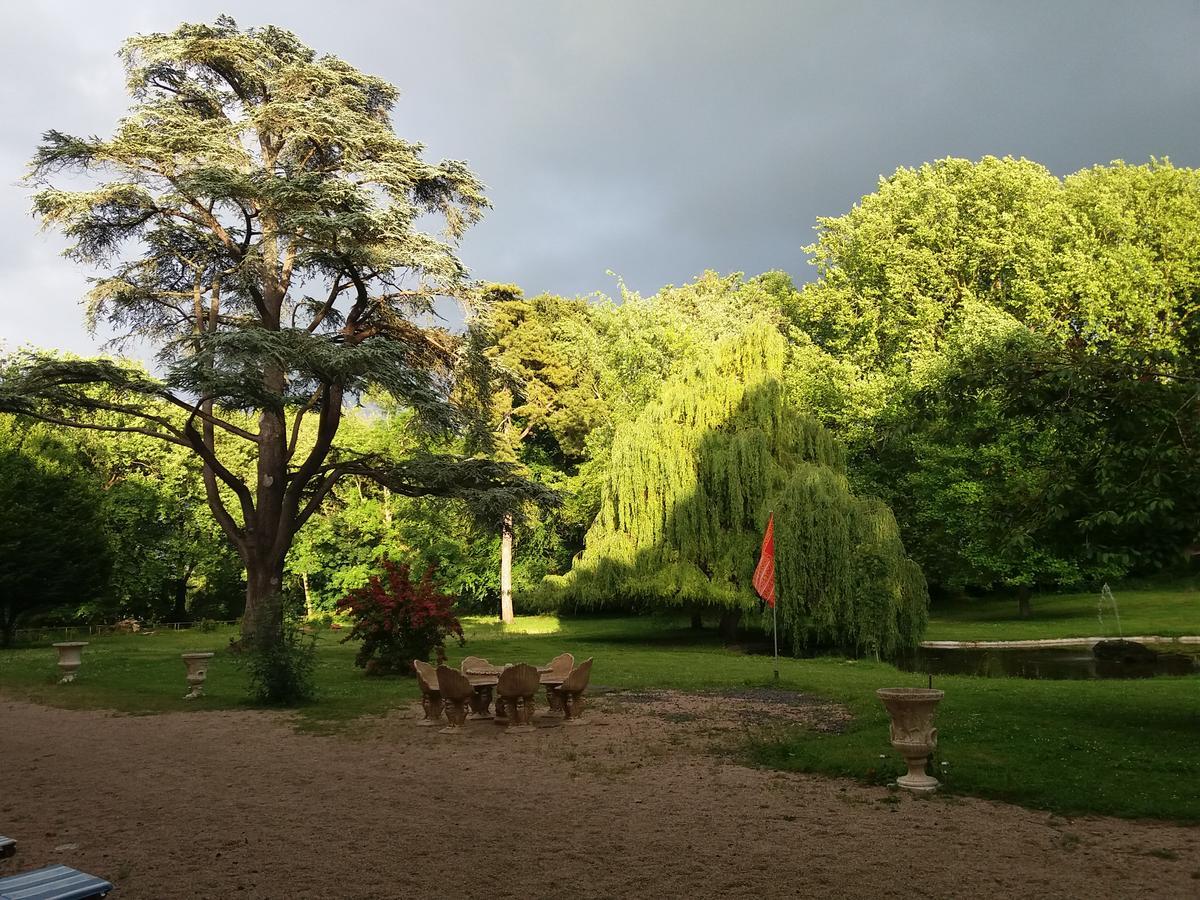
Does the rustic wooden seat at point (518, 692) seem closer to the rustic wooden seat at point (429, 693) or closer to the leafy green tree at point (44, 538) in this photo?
the rustic wooden seat at point (429, 693)

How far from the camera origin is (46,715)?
13359mm

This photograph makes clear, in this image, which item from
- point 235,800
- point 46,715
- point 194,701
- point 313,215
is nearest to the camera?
point 235,800

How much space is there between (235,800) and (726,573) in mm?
→ 17686

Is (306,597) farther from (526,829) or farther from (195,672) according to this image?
(526,829)

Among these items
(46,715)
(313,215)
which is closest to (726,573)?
(313,215)

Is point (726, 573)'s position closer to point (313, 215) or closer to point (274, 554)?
point (274, 554)

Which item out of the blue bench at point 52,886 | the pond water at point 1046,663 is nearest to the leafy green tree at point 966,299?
the pond water at point 1046,663

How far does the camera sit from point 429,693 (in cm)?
1191

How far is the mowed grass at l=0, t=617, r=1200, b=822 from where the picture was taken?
25.4 feet

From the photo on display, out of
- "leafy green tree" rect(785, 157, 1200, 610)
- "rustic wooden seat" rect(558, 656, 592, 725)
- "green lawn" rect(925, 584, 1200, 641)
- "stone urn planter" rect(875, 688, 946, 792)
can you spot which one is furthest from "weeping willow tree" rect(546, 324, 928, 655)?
"stone urn planter" rect(875, 688, 946, 792)

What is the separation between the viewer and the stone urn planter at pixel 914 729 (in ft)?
25.5

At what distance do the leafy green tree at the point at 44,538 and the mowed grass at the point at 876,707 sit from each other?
4508 millimetres

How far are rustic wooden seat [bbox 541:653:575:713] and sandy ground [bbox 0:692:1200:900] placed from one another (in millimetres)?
1631

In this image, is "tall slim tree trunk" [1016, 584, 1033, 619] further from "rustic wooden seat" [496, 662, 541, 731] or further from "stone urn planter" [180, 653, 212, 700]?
"stone urn planter" [180, 653, 212, 700]
